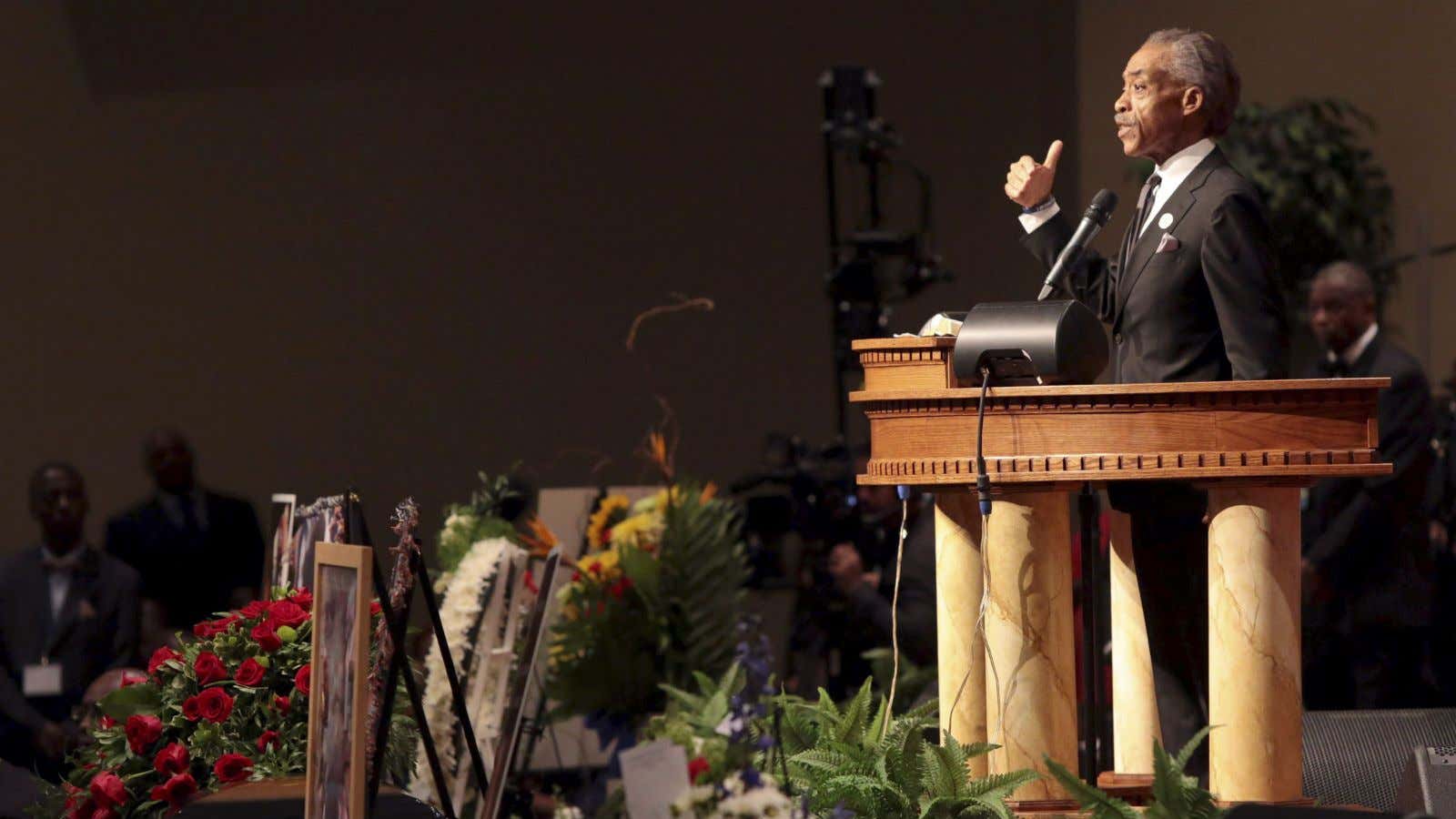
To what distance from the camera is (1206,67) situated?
299 cm

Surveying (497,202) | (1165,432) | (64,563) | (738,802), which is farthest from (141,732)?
(497,202)

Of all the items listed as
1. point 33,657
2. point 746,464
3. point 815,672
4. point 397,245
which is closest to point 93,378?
point 397,245

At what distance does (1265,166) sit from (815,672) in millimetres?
2958

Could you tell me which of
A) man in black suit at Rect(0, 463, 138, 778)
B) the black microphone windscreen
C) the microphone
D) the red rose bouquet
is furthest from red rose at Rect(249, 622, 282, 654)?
man in black suit at Rect(0, 463, 138, 778)

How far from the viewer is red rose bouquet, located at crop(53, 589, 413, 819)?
284 centimetres

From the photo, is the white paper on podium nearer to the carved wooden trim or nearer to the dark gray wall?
the carved wooden trim

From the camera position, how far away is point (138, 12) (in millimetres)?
7527

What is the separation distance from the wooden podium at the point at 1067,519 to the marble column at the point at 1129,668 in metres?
0.02

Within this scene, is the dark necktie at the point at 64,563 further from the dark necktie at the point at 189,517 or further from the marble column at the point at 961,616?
the marble column at the point at 961,616

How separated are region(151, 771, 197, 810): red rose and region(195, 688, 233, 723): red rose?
0.09 metres

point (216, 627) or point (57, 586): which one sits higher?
point (57, 586)

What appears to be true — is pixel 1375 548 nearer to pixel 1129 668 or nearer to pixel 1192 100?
pixel 1129 668

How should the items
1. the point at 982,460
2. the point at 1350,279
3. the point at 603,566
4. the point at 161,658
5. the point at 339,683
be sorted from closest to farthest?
the point at 339,683, the point at 982,460, the point at 161,658, the point at 603,566, the point at 1350,279

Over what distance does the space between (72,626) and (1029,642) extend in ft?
12.5
